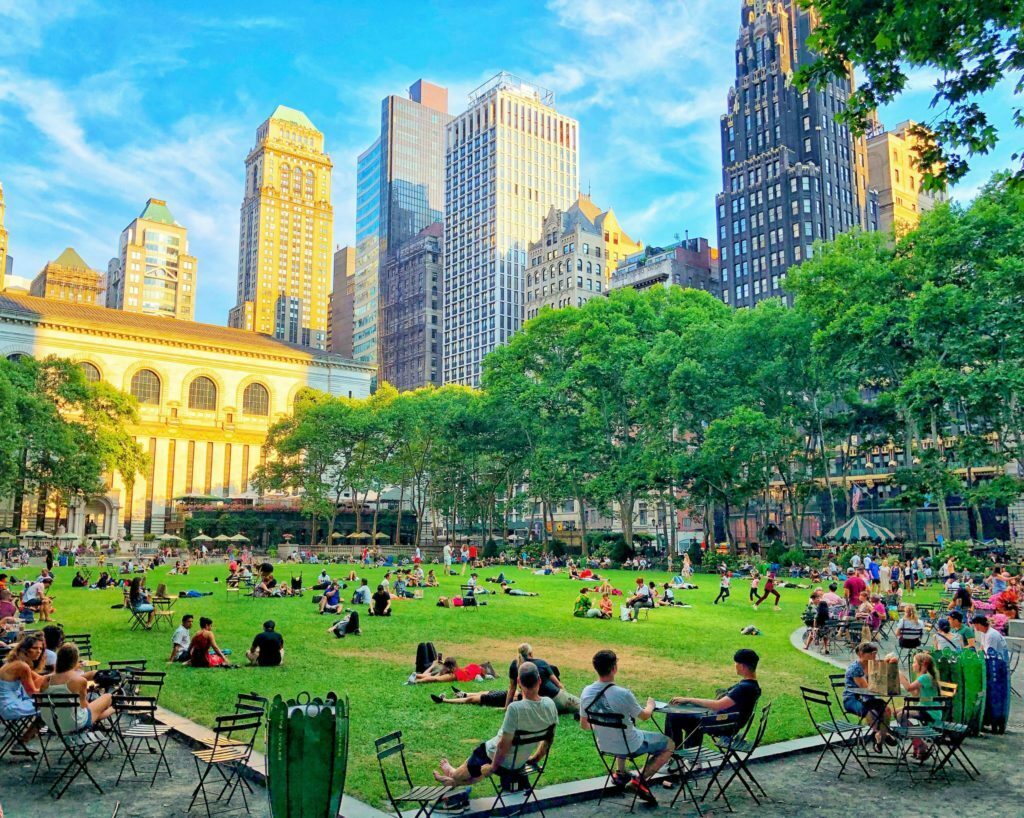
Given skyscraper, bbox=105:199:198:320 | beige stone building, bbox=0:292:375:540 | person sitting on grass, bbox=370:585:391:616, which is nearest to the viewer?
person sitting on grass, bbox=370:585:391:616

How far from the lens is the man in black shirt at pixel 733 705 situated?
8805 mm

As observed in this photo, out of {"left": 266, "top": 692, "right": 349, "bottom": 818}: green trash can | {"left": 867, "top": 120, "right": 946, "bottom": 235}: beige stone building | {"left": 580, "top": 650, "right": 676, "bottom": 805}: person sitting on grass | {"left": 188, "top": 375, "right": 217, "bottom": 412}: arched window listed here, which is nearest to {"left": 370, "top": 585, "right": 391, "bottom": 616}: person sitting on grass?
{"left": 580, "top": 650, "right": 676, "bottom": 805}: person sitting on grass

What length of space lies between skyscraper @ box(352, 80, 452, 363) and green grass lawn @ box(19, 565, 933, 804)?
5751 inches

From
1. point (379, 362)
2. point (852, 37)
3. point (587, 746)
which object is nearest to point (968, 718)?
point (587, 746)

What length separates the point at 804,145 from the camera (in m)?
103

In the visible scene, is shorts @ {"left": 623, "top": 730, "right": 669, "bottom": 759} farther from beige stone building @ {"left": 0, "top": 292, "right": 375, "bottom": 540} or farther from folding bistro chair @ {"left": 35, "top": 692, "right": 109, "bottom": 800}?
beige stone building @ {"left": 0, "top": 292, "right": 375, "bottom": 540}

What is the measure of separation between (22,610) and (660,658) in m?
16.2

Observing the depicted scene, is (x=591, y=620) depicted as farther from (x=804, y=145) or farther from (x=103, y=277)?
(x=103, y=277)

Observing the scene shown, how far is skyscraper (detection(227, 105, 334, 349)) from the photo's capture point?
189 meters

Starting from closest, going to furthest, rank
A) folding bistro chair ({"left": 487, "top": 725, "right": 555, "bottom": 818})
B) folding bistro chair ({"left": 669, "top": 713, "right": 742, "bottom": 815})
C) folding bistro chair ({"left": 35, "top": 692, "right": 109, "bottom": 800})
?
folding bistro chair ({"left": 487, "top": 725, "right": 555, "bottom": 818}), folding bistro chair ({"left": 669, "top": 713, "right": 742, "bottom": 815}), folding bistro chair ({"left": 35, "top": 692, "right": 109, "bottom": 800})

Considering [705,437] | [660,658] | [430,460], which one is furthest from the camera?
[430,460]

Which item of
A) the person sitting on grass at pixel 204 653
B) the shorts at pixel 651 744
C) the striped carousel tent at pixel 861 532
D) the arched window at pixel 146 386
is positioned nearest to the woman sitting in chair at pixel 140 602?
the person sitting on grass at pixel 204 653

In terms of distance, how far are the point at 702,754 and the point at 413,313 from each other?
151228 mm

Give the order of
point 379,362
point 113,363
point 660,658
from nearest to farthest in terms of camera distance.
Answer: point 660,658, point 113,363, point 379,362
